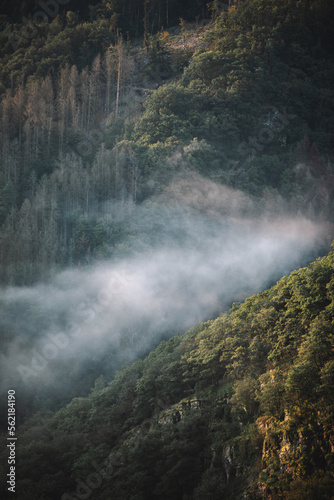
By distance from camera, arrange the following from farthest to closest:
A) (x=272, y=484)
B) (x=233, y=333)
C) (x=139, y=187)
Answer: (x=139, y=187) < (x=233, y=333) < (x=272, y=484)

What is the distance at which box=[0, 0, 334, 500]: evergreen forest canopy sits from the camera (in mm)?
20125

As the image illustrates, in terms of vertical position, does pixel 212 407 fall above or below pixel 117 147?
below

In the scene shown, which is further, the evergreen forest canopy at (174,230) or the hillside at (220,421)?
the evergreen forest canopy at (174,230)

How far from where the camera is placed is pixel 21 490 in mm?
22250

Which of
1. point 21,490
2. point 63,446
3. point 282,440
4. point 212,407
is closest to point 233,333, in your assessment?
point 212,407

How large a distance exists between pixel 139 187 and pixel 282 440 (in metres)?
33.5

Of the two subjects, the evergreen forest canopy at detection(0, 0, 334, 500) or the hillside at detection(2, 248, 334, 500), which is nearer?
the hillside at detection(2, 248, 334, 500)

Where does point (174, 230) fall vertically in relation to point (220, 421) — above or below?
above

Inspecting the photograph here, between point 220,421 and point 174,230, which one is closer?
point 220,421

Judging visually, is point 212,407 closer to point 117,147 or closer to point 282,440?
point 282,440

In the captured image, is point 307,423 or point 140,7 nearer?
point 307,423

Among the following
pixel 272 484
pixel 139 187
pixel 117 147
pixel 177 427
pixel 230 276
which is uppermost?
pixel 117 147

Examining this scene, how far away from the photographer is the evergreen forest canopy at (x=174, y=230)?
792 inches

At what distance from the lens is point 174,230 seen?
44312mm
